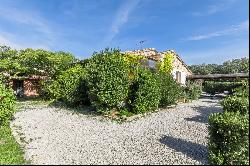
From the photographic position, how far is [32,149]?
10008mm

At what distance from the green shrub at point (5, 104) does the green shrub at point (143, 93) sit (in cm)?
647

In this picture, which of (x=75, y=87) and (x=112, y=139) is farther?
(x=75, y=87)

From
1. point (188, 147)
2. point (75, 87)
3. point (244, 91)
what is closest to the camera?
point (244, 91)

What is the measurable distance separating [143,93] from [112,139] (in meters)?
6.12

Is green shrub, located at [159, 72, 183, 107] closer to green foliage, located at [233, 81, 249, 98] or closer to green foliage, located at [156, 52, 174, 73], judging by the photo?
green foliage, located at [156, 52, 174, 73]

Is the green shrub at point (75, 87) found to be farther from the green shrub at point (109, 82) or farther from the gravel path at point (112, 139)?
the gravel path at point (112, 139)

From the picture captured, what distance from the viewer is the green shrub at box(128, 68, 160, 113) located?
17.0 meters

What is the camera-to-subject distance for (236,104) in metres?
8.78

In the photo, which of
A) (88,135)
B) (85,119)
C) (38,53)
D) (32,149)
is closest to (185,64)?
(38,53)

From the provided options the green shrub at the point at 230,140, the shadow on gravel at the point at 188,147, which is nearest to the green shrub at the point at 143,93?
the shadow on gravel at the point at 188,147

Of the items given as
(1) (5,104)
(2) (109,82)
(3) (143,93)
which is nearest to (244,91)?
(3) (143,93)

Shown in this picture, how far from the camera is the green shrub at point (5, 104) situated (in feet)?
45.0

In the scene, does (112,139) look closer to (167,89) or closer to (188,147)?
(188,147)

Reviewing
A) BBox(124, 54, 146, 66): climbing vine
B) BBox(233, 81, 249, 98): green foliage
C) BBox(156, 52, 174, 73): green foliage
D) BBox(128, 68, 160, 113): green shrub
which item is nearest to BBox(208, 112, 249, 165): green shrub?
BBox(233, 81, 249, 98): green foliage
